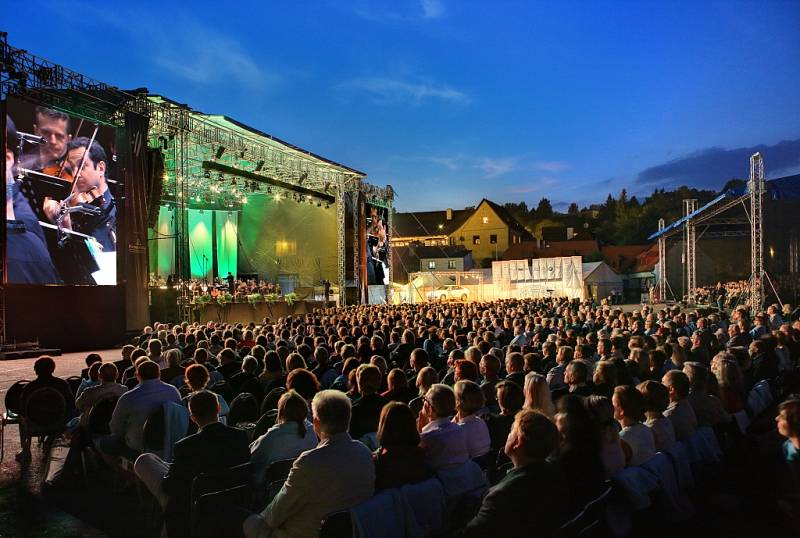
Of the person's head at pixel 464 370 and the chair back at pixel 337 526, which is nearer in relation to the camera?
the chair back at pixel 337 526

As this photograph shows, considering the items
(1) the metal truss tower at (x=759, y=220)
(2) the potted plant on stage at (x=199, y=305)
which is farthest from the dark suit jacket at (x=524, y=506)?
(2) the potted plant on stage at (x=199, y=305)

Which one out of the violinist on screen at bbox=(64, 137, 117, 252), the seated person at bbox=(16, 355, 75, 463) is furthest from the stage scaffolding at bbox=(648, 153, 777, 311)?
the violinist on screen at bbox=(64, 137, 117, 252)

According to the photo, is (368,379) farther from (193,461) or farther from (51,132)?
(51,132)

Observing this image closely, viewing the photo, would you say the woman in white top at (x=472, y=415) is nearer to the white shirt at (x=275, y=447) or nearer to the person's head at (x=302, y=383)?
the white shirt at (x=275, y=447)

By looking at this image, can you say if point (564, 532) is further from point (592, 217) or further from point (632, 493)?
point (592, 217)

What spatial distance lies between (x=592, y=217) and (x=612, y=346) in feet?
251

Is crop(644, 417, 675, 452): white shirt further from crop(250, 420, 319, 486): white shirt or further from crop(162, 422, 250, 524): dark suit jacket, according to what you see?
crop(162, 422, 250, 524): dark suit jacket

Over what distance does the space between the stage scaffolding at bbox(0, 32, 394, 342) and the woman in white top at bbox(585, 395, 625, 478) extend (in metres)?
15.0

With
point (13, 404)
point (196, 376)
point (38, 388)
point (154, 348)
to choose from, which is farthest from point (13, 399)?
point (196, 376)

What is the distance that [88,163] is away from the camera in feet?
51.8

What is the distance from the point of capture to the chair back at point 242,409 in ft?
17.1

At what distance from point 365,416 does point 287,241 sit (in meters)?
28.2

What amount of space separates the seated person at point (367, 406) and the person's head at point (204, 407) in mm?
1095

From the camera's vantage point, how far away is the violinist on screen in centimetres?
1530
